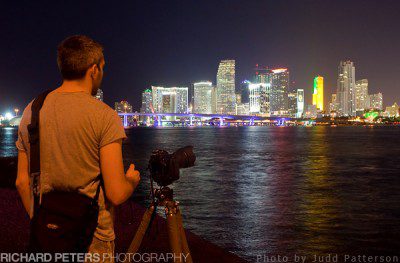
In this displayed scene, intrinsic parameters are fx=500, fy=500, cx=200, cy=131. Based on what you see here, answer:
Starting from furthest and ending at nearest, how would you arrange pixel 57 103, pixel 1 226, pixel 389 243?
1. pixel 389 243
2. pixel 1 226
3. pixel 57 103

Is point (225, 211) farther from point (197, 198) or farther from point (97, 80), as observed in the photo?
point (97, 80)

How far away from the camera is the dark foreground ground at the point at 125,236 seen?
5.80m

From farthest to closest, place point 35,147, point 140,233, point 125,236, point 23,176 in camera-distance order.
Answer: point 125,236 < point 140,233 < point 23,176 < point 35,147

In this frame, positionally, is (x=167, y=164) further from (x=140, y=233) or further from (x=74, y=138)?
(x=74, y=138)

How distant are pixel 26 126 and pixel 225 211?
9254 millimetres

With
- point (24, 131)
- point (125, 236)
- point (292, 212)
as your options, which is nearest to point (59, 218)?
point (24, 131)

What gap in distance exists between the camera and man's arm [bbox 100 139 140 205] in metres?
2.30

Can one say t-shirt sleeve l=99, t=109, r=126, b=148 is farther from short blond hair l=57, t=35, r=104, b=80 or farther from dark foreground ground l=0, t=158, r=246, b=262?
dark foreground ground l=0, t=158, r=246, b=262

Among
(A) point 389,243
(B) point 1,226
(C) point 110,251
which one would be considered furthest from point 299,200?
(C) point 110,251

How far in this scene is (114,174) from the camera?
2330 mm

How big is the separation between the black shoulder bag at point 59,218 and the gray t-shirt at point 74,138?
A: 0.03 meters

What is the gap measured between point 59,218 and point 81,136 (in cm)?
38

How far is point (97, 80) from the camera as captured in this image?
248cm

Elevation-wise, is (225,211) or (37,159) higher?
(37,159)
